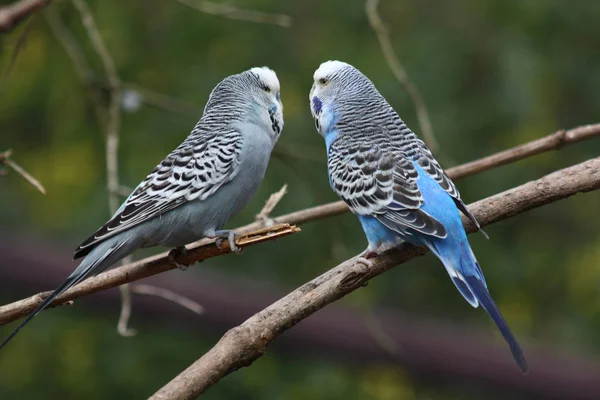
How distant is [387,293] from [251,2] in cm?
307

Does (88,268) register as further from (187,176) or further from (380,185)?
(380,185)

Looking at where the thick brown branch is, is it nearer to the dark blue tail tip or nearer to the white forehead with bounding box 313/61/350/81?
the dark blue tail tip

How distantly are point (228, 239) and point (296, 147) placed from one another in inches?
95.2

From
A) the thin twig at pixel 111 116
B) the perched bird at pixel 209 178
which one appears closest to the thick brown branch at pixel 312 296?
the perched bird at pixel 209 178

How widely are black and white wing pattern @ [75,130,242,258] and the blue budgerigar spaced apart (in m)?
0.51

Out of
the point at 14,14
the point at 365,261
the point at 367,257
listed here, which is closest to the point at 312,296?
the point at 365,261

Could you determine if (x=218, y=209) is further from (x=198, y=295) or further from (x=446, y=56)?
(x=446, y=56)

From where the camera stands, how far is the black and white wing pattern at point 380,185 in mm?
3568

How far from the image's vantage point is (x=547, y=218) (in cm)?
776

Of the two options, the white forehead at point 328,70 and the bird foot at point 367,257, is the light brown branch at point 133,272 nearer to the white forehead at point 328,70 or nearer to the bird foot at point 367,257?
the bird foot at point 367,257

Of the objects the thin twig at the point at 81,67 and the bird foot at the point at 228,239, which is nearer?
the bird foot at the point at 228,239

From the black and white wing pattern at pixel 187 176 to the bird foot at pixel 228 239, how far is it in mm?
196

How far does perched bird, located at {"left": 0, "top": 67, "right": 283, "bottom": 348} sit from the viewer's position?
3.63m

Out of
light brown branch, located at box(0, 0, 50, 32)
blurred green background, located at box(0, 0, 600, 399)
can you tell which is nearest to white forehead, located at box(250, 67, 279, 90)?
light brown branch, located at box(0, 0, 50, 32)
